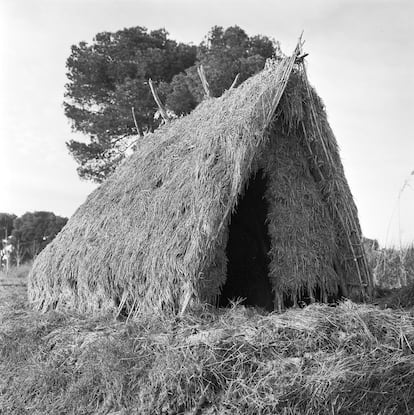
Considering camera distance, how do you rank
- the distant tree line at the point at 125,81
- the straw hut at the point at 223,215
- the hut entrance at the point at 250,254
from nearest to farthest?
the straw hut at the point at 223,215 → the hut entrance at the point at 250,254 → the distant tree line at the point at 125,81

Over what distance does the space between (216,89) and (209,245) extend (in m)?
11.5

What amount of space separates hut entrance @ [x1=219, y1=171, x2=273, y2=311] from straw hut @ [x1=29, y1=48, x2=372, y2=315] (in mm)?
267

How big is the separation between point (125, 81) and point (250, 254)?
11.3 metres

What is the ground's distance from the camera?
4.05m

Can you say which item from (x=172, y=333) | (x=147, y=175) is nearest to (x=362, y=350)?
(x=172, y=333)

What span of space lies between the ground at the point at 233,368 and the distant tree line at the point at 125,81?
12.8 m

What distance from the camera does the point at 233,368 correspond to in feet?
14.1

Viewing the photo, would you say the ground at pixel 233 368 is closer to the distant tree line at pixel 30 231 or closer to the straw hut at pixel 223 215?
the straw hut at pixel 223 215

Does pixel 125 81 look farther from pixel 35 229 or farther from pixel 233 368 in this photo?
pixel 233 368

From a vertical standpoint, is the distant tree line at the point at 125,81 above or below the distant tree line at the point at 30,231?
above

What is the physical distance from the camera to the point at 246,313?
5.40m

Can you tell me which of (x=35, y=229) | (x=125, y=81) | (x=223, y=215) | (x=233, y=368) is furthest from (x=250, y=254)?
(x=35, y=229)

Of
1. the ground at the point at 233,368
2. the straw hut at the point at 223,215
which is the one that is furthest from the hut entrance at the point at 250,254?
the ground at the point at 233,368

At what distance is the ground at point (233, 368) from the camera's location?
4051 millimetres
